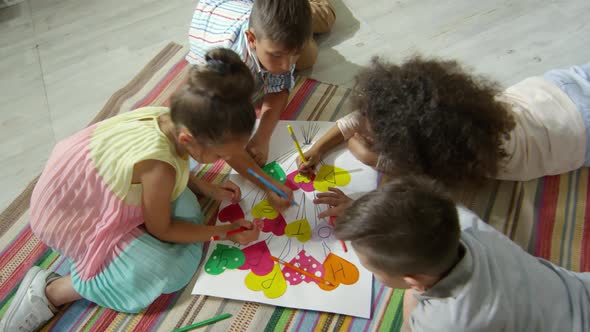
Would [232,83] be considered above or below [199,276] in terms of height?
above

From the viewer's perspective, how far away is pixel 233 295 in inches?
35.4

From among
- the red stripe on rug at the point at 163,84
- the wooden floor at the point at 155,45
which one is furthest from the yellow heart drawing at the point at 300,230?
the red stripe on rug at the point at 163,84

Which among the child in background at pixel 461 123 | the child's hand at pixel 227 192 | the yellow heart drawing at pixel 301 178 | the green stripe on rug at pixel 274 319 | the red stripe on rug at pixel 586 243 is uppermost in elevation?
the child in background at pixel 461 123

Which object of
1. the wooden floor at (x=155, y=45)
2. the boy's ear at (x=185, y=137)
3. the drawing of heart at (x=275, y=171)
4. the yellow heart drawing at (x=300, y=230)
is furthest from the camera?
the wooden floor at (x=155, y=45)

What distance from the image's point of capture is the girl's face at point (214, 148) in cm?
75

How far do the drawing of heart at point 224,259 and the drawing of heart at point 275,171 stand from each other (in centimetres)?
22

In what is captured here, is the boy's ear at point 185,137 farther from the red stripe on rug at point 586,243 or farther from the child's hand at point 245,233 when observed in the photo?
the red stripe on rug at point 586,243

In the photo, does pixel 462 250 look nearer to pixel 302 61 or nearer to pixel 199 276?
pixel 199 276

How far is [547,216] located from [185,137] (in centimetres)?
90

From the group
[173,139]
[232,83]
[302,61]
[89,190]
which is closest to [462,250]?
[232,83]

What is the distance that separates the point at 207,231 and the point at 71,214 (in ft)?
0.94

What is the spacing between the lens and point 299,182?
106cm

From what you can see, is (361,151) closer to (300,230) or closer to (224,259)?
(300,230)

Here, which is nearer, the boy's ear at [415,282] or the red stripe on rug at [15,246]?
the boy's ear at [415,282]
